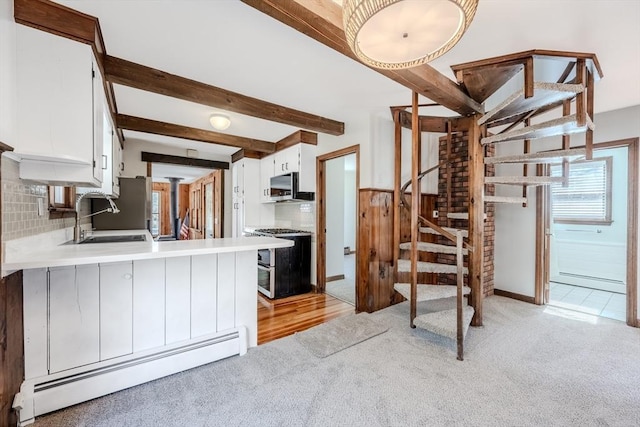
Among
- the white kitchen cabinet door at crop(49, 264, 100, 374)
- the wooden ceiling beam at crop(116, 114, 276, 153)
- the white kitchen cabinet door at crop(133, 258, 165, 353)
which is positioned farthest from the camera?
the wooden ceiling beam at crop(116, 114, 276, 153)

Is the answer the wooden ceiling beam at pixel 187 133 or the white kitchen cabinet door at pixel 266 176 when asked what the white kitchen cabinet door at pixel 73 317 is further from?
the white kitchen cabinet door at pixel 266 176

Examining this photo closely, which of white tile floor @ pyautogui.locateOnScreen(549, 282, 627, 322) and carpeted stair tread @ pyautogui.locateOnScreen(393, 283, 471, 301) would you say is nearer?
carpeted stair tread @ pyautogui.locateOnScreen(393, 283, 471, 301)

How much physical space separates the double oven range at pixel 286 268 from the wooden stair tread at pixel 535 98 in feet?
9.22

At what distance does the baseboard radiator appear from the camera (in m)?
1.49

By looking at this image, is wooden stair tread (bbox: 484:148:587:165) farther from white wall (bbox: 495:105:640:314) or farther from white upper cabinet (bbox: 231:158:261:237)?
white upper cabinet (bbox: 231:158:261:237)

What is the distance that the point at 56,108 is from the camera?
1500mm

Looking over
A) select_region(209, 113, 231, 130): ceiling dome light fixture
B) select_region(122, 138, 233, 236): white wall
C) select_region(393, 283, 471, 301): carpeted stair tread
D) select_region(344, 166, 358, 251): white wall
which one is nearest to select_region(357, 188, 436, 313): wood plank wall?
select_region(393, 283, 471, 301): carpeted stair tread

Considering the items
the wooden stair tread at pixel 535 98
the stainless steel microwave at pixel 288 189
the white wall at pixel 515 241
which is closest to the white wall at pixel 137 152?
the stainless steel microwave at pixel 288 189

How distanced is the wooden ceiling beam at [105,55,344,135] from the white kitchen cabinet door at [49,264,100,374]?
1.58 metres

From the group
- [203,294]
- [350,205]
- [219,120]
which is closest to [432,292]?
[203,294]

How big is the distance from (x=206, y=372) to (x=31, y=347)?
1035 millimetres

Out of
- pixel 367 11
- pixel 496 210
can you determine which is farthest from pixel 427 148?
pixel 367 11

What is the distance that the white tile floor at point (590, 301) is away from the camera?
3.19 m

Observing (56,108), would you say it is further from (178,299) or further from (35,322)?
(178,299)
